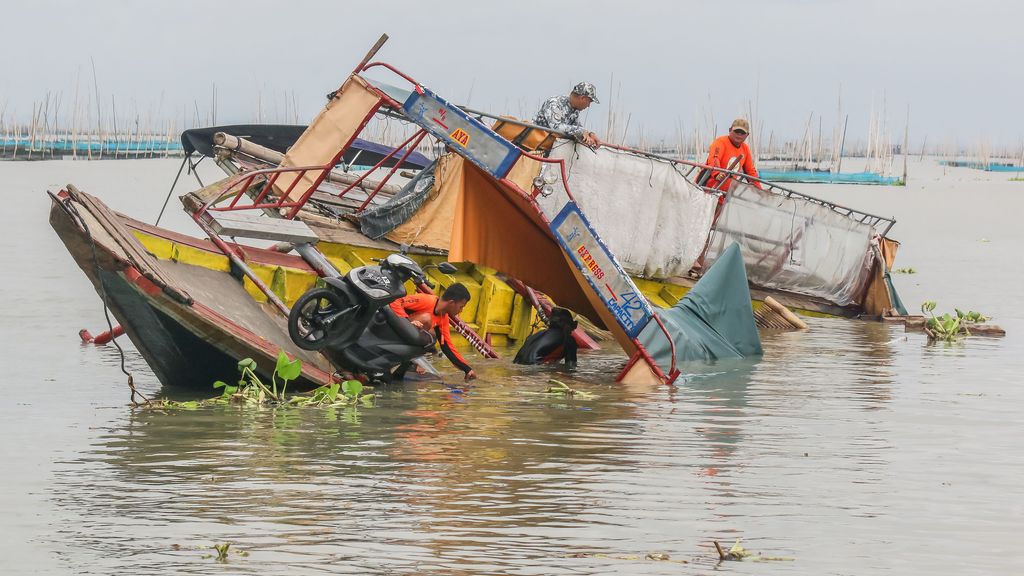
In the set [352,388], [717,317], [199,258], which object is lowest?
[352,388]

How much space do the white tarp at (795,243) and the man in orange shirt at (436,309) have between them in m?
6.67

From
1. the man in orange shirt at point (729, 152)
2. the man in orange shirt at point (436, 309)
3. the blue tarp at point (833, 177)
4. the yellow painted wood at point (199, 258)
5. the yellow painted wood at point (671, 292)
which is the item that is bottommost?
the yellow painted wood at point (671, 292)

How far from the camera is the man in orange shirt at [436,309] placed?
38.3ft

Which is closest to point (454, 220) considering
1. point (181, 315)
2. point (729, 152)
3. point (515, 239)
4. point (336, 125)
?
point (515, 239)

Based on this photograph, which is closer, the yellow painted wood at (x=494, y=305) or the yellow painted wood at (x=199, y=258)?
the yellow painted wood at (x=199, y=258)

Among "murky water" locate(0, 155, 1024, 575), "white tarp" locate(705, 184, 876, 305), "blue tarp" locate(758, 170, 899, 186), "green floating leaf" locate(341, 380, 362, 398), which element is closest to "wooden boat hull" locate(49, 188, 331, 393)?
"green floating leaf" locate(341, 380, 362, 398)

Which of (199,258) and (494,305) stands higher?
(199,258)

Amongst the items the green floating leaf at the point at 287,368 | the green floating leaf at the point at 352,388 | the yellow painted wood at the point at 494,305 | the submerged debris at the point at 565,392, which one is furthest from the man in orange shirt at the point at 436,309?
the yellow painted wood at the point at 494,305

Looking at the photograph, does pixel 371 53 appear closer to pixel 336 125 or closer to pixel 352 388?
pixel 336 125

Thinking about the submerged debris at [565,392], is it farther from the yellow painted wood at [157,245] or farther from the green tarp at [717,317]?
the yellow painted wood at [157,245]

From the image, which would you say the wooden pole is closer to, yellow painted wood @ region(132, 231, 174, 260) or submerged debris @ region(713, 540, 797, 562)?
yellow painted wood @ region(132, 231, 174, 260)

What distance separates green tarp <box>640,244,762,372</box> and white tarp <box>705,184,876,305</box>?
315cm

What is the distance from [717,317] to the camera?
1432 cm

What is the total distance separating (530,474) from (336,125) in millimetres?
7082
